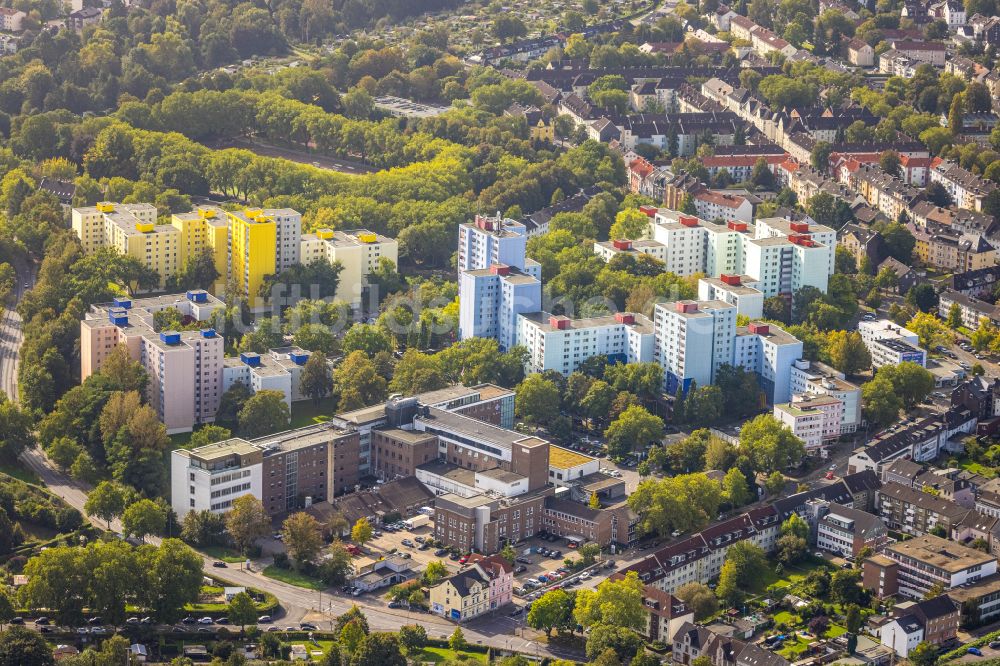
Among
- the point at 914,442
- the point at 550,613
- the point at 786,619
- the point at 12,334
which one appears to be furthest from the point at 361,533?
the point at 12,334

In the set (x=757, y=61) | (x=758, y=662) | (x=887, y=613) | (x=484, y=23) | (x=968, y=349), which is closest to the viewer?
(x=758, y=662)

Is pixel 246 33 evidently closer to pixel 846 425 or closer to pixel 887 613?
pixel 846 425

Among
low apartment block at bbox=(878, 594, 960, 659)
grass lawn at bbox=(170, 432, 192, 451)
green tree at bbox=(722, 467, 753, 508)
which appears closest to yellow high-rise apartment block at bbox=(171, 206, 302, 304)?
grass lawn at bbox=(170, 432, 192, 451)

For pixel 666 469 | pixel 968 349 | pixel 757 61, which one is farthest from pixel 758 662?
pixel 757 61

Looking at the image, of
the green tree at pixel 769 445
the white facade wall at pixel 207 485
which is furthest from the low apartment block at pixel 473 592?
the green tree at pixel 769 445

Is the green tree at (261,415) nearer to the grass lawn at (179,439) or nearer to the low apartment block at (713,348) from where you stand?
the grass lawn at (179,439)

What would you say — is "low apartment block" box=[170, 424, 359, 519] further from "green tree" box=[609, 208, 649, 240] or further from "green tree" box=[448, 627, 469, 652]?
"green tree" box=[609, 208, 649, 240]
